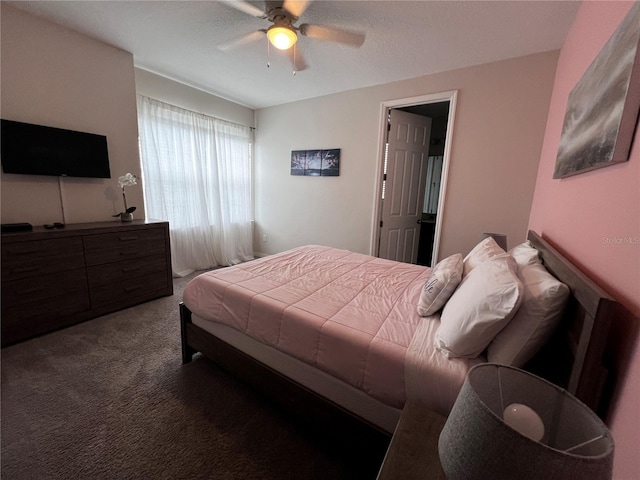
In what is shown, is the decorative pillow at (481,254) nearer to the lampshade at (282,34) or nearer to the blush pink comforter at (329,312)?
the blush pink comforter at (329,312)

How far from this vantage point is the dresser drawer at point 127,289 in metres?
→ 2.44

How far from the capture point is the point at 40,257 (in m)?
2.06

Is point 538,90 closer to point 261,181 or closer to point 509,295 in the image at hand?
point 509,295

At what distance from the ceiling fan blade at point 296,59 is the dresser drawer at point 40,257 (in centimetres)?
257

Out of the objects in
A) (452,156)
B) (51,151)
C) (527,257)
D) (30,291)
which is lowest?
(30,291)

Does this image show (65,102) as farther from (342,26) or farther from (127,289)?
(342,26)

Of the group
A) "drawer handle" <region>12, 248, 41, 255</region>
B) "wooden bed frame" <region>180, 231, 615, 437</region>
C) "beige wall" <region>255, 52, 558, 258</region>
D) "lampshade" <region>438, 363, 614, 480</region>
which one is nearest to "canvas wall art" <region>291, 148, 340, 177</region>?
"beige wall" <region>255, 52, 558, 258</region>

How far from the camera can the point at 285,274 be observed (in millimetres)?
2010

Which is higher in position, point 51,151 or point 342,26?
point 342,26

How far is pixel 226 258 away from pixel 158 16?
3.04m

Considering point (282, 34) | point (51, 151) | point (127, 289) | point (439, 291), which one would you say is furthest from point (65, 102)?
point (439, 291)

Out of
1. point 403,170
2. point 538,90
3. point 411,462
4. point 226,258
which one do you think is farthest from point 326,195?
point 411,462

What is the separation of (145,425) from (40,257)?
1.68 m

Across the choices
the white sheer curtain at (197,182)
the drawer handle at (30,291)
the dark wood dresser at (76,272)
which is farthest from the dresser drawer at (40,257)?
the white sheer curtain at (197,182)
